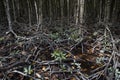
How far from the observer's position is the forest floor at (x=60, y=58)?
2.33m

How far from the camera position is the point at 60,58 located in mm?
2580

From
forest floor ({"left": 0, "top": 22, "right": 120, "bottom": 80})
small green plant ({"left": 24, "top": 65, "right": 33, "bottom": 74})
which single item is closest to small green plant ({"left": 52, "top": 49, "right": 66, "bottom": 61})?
forest floor ({"left": 0, "top": 22, "right": 120, "bottom": 80})

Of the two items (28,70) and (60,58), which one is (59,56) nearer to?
(60,58)

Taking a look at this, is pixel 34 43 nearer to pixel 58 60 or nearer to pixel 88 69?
pixel 58 60

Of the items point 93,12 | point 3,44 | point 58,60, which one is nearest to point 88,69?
point 58,60

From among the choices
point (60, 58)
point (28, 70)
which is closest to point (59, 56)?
point (60, 58)

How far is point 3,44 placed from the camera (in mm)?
3551

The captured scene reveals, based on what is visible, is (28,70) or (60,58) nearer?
(28,70)

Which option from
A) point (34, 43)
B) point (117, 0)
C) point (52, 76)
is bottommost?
point (52, 76)

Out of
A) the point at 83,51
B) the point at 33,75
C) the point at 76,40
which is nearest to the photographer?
the point at 33,75

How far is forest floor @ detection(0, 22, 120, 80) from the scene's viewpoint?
7.63 ft

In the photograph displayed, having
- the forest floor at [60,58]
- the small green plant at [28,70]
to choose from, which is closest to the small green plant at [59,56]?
the forest floor at [60,58]

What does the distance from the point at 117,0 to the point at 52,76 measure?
3.77 meters

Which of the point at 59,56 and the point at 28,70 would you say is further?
the point at 59,56
